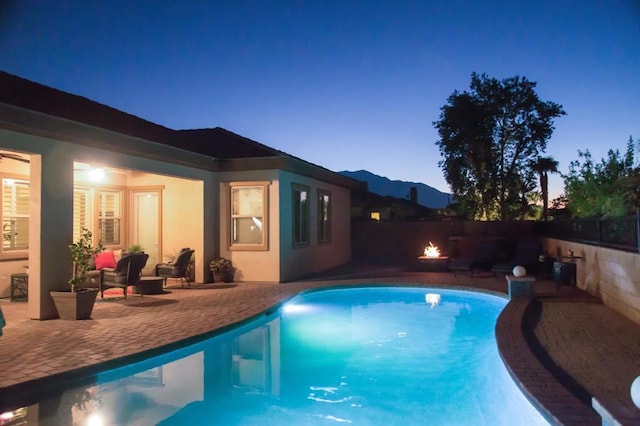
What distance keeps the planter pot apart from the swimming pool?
2408 mm

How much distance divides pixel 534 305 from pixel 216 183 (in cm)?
838

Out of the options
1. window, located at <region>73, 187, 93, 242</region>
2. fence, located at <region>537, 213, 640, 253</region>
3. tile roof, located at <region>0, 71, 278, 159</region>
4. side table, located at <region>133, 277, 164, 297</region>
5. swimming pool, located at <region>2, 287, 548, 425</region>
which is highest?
tile roof, located at <region>0, 71, 278, 159</region>

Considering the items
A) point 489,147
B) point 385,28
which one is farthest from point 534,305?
point 489,147

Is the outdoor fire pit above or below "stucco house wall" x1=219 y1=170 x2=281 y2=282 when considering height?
below

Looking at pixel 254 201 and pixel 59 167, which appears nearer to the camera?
pixel 59 167

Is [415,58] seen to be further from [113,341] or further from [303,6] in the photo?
[113,341]

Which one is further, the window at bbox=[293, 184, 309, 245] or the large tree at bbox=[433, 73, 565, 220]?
the large tree at bbox=[433, 73, 565, 220]

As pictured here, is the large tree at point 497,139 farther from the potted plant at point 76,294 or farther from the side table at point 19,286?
the side table at point 19,286

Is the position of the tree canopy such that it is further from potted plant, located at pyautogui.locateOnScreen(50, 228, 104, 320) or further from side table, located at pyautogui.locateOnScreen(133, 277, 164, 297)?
potted plant, located at pyautogui.locateOnScreen(50, 228, 104, 320)

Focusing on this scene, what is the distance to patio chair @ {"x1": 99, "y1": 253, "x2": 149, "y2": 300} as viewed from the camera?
938 centimetres

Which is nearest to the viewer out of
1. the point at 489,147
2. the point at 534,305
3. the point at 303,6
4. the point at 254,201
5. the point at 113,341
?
the point at 113,341

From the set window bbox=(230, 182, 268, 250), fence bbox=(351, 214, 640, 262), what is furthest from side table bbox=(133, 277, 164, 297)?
fence bbox=(351, 214, 640, 262)

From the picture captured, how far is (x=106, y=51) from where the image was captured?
1623 centimetres

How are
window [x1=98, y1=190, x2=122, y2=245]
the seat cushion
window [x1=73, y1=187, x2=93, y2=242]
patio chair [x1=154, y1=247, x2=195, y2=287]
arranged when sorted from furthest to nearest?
window [x1=98, y1=190, x2=122, y2=245] → window [x1=73, y1=187, x2=93, y2=242] → patio chair [x1=154, y1=247, x2=195, y2=287] → the seat cushion
